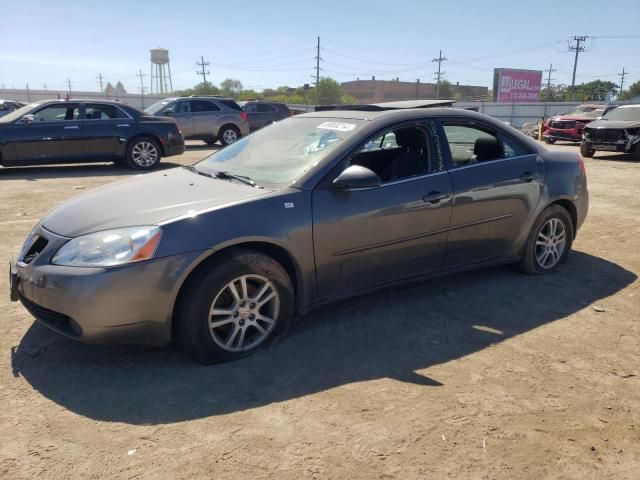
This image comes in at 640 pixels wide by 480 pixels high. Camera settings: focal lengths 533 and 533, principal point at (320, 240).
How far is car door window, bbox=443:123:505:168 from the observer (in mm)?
4258

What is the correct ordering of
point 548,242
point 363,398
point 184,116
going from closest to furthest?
point 363,398
point 548,242
point 184,116

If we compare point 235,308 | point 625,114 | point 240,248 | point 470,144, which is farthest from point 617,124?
point 235,308

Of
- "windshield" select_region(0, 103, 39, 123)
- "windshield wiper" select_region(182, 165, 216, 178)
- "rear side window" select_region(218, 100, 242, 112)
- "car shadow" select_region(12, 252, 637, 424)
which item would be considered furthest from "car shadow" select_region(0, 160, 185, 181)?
"car shadow" select_region(12, 252, 637, 424)

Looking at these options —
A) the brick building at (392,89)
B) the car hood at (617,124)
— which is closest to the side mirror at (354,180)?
the car hood at (617,124)

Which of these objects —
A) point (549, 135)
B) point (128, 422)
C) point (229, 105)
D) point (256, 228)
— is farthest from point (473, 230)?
point (549, 135)

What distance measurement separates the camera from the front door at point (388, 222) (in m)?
3.54

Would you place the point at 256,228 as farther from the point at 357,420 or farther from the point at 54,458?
the point at 54,458

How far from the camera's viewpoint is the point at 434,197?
398 cm

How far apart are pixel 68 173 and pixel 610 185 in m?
10.9

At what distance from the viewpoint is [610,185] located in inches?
402

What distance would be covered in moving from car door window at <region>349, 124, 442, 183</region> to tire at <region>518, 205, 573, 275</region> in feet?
4.38

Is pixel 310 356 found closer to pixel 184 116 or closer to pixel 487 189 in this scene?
pixel 487 189

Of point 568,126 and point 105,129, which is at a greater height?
point 105,129

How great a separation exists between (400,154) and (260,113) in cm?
1753
